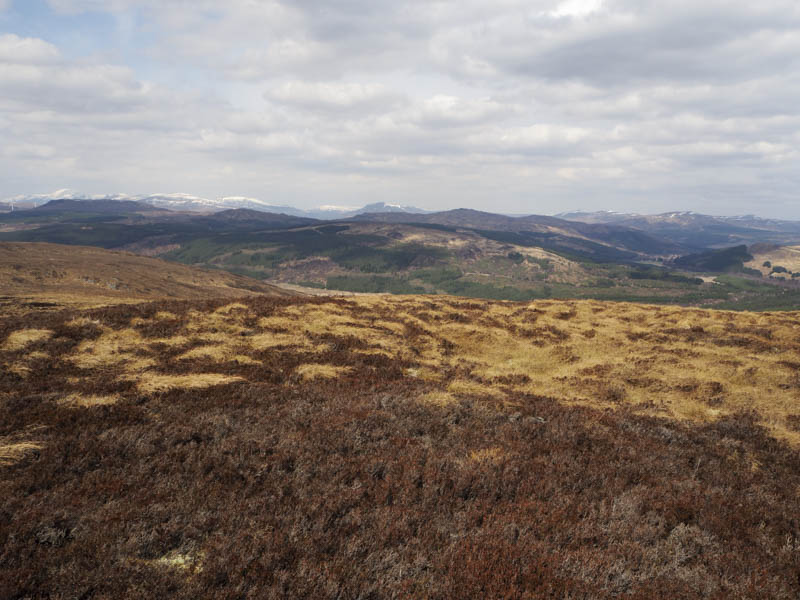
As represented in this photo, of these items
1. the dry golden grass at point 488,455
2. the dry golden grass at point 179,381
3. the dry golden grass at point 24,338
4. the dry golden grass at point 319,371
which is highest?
the dry golden grass at point 24,338

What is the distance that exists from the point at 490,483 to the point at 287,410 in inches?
277

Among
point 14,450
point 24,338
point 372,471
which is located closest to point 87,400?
point 14,450

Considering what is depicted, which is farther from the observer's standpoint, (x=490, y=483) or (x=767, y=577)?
(x=490, y=483)

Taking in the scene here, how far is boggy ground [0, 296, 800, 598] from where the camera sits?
253 inches

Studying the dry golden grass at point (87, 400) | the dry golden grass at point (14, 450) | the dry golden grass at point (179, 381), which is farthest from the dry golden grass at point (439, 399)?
the dry golden grass at point (14, 450)

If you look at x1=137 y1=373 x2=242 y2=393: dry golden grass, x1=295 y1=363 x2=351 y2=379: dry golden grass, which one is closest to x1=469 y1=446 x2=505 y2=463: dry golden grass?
x1=295 y1=363 x2=351 y2=379: dry golden grass

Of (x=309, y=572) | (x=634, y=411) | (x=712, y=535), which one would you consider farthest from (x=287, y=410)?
(x=634, y=411)

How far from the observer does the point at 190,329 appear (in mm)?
21812

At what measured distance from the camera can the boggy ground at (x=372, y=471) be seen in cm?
644

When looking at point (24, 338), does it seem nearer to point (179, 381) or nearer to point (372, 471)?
point (179, 381)

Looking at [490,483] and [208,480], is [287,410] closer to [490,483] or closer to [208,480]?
[208,480]

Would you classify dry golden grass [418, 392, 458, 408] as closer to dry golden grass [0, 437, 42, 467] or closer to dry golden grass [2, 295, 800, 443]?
dry golden grass [2, 295, 800, 443]

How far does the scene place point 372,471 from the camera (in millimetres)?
9695

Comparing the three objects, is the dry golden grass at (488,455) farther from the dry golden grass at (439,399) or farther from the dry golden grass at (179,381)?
the dry golden grass at (179,381)
